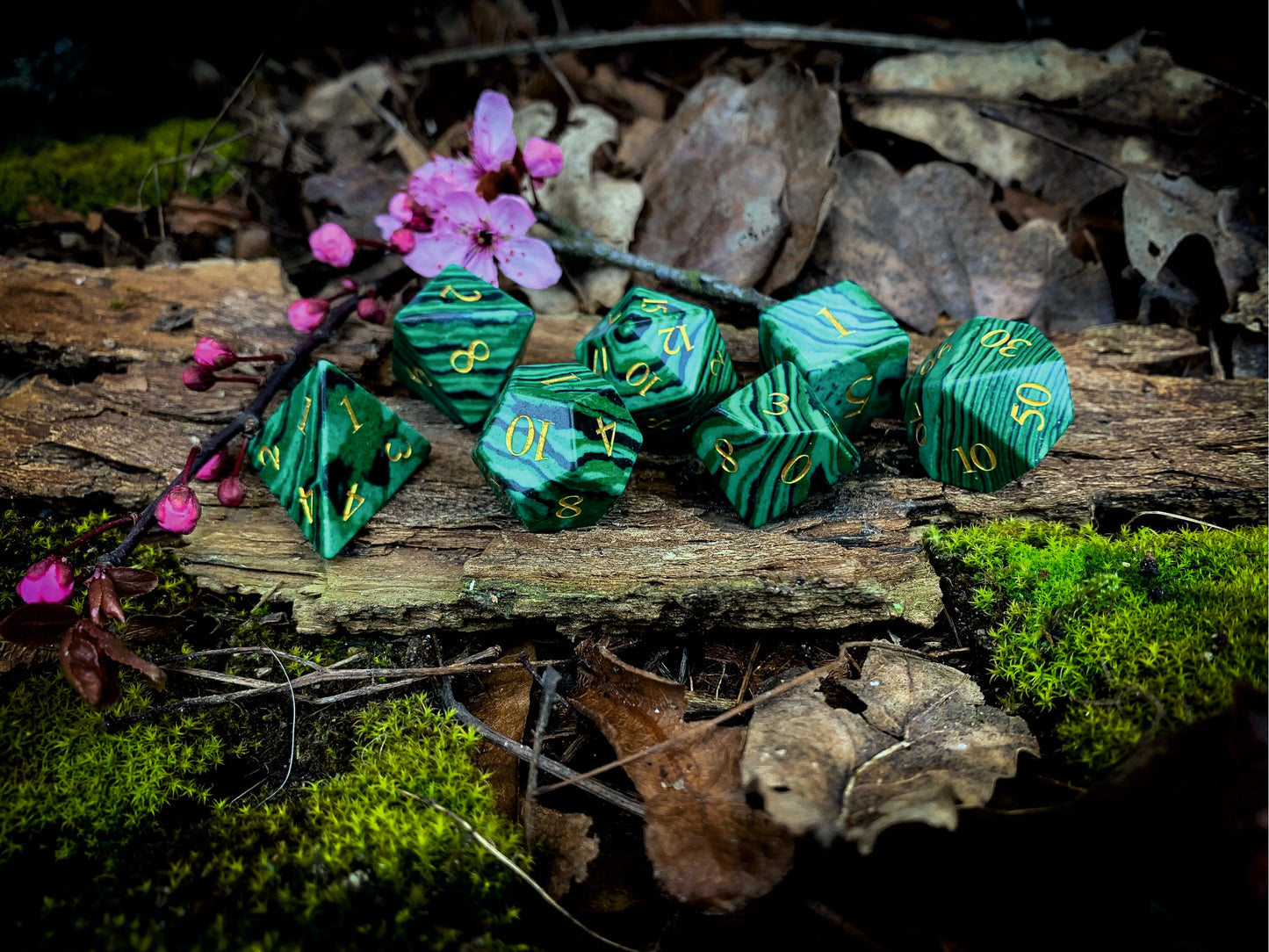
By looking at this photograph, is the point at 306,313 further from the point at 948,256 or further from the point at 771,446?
the point at 948,256

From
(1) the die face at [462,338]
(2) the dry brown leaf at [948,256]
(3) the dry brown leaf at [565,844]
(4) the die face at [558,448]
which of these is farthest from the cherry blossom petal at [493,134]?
(3) the dry brown leaf at [565,844]

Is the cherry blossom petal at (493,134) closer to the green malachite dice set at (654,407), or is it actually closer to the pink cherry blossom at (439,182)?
the pink cherry blossom at (439,182)

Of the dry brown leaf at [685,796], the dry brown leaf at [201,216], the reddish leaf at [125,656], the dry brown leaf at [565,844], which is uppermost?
the dry brown leaf at [201,216]

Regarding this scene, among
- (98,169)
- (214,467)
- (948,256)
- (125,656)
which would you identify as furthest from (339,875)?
(98,169)

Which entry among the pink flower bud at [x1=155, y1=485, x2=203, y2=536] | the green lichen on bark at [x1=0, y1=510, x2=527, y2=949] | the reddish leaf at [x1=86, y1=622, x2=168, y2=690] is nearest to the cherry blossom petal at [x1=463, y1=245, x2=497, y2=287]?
the pink flower bud at [x1=155, y1=485, x2=203, y2=536]

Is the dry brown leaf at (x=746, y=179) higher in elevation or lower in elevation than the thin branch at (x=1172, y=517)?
higher

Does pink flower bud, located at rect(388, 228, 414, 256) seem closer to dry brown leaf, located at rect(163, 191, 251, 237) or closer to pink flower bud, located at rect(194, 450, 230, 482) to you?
pink flower bud, located at rect(194, 450, 230, 482)

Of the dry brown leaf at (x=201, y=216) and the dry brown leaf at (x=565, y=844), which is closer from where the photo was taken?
the dry brown leaf at (x=565, y=844)

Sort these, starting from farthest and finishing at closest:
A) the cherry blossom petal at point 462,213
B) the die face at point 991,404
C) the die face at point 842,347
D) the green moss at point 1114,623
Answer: the cherry blossom petal at point 462,213
the die face at point 842,347
the die face at point 991,404
the green moss at point 1114,623
